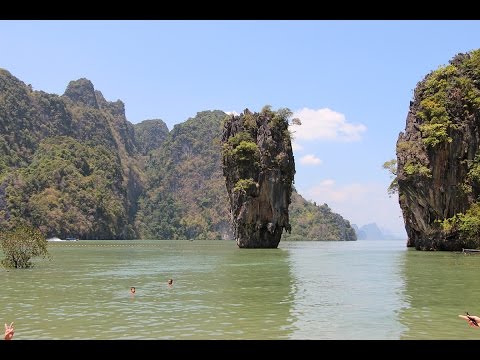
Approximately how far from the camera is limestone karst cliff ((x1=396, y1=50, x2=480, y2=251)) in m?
53.4

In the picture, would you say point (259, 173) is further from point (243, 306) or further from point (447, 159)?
point (243, 306)

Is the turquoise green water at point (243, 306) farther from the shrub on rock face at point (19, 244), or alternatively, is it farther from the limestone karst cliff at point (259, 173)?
the limestone karst cliff at point (259, 173)

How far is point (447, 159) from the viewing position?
178 ft

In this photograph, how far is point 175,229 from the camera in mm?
199125

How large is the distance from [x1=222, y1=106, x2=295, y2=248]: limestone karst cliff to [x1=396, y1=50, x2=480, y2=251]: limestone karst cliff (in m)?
19.1

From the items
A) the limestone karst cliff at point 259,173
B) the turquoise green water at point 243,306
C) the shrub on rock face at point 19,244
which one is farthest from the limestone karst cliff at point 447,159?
the shrub on rock face at point 19,244

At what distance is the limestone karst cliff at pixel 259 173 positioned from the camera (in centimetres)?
7062

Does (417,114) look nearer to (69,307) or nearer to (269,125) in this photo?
(269,125)

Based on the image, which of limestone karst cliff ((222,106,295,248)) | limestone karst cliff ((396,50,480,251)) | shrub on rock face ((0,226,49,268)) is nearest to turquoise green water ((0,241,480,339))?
shrub on rock face ((0,226,49,268))

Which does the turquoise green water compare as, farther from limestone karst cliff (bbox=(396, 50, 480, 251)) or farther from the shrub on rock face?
limestone karst cliff (bbox=(396, 50, 480, 251))

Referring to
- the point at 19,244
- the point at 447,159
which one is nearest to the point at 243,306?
the point at 19,244

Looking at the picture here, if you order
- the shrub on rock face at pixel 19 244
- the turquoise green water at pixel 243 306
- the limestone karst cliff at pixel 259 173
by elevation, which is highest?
the limestone karst cliff at pixel 259 173

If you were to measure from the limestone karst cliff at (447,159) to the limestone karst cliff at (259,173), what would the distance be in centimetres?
1905
